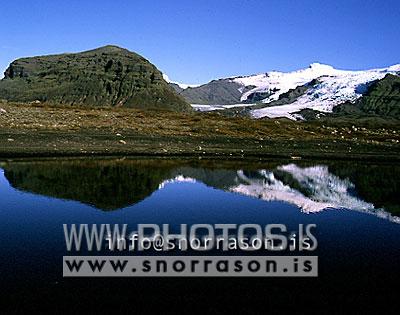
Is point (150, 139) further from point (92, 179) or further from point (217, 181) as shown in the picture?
point (92, 179)

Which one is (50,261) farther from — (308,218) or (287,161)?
(287,161)

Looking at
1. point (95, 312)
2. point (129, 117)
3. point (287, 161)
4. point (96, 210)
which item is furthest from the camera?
point (129, 117)

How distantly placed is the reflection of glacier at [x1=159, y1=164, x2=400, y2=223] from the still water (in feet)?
0.20

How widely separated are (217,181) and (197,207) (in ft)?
30.4

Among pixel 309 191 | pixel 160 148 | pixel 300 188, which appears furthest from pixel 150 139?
pixel 309 191

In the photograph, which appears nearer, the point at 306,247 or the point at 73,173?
the point at 306,247

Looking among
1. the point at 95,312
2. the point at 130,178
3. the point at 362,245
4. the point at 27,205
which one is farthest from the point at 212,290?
the point at 130,178

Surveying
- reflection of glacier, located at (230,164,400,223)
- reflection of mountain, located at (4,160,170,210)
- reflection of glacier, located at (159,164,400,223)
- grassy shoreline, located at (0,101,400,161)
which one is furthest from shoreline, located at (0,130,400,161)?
reflection of glacier, located at (230,164,400,223)

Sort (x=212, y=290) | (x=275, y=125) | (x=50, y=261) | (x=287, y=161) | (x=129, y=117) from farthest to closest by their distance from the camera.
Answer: (x=275, y=125) → (x=129, y=117) → (x=287, y=161) → (x=50, y=261) → (x=212, y=290)

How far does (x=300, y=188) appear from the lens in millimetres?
28734

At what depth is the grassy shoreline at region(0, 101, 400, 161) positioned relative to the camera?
4384 cm

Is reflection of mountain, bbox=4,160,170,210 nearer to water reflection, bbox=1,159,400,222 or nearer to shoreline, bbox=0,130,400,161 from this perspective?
water reflection, bbox=1,159,400,222

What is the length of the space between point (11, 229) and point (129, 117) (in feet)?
192

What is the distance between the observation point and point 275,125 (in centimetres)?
8406
